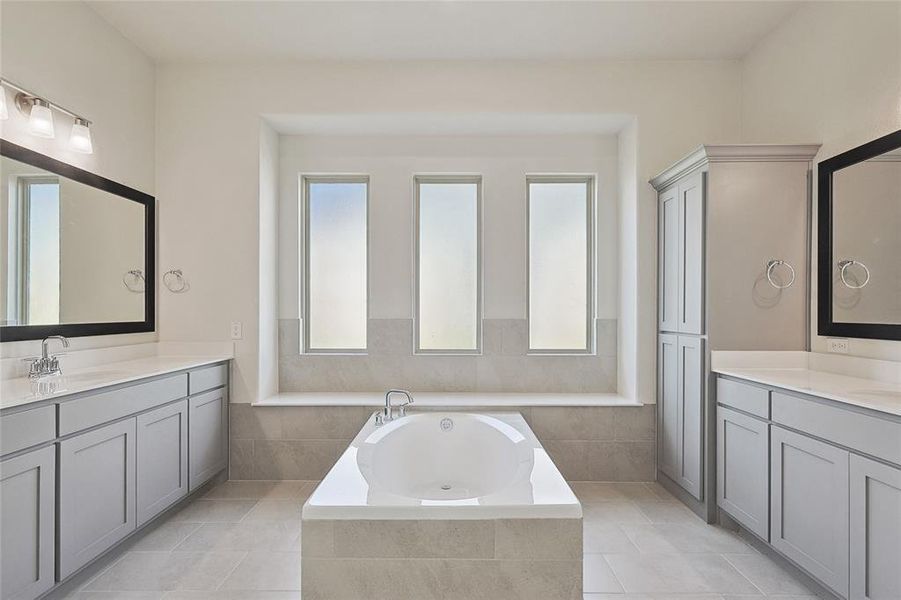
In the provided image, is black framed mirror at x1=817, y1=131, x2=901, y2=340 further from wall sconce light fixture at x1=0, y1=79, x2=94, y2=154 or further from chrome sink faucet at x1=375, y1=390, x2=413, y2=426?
wall sconce light fixture at x1=0, y1=79, x2=94, y2=154

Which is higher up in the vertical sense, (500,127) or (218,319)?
(500,127)

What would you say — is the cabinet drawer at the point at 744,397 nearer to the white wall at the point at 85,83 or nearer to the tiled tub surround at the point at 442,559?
the tiled tub surround at the point at 442,559

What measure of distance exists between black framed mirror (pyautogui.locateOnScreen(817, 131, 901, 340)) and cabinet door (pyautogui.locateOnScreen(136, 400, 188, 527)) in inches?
140

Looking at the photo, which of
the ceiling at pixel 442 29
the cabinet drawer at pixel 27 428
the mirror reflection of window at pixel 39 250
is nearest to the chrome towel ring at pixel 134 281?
the mirror reflection of window at pixel 39 250

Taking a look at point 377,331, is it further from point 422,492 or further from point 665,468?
point 665,468

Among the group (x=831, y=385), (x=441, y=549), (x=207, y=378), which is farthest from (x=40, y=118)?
(x=831, y=385)

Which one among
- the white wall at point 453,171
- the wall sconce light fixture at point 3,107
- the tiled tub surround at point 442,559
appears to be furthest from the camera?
the white wall at point 453,171

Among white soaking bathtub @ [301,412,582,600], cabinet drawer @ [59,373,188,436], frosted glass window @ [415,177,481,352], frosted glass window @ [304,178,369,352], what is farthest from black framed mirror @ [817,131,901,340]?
cabinet drawer @ [59,373,188,436]

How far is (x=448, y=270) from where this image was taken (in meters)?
3.91

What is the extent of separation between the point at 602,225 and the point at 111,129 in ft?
11.0

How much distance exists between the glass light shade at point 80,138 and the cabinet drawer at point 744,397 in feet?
12.1

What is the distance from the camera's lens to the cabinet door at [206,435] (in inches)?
117

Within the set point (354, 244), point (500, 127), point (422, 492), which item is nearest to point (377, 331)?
point (354, 244)

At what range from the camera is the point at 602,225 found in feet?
12.5
